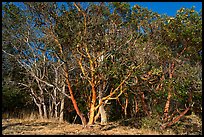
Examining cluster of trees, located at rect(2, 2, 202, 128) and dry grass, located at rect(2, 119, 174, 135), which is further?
cluster of trees, located at rect(2, 2, 202, 128)

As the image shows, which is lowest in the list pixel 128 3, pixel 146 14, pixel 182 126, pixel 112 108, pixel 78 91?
pixel 182 126

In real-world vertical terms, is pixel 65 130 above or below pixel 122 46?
below

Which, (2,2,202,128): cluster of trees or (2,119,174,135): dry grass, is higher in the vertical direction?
(2,2,202,128): cluster of trees

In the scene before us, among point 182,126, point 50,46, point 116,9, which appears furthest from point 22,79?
point 182,126

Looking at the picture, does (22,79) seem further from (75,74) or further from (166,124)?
(166,124)

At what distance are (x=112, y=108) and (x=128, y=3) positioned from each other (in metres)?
5.51

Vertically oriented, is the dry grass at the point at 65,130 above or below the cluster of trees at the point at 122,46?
below

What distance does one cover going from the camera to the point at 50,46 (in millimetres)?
9016

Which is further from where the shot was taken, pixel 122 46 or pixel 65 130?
pixel 122 46

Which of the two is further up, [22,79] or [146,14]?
[146,14]

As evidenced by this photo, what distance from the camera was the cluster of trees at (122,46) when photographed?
26.1 feet

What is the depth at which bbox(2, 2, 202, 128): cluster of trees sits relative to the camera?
26.1ft

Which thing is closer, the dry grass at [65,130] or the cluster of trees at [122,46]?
the dry grass at [65,130]

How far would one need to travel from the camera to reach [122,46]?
8.45 m
